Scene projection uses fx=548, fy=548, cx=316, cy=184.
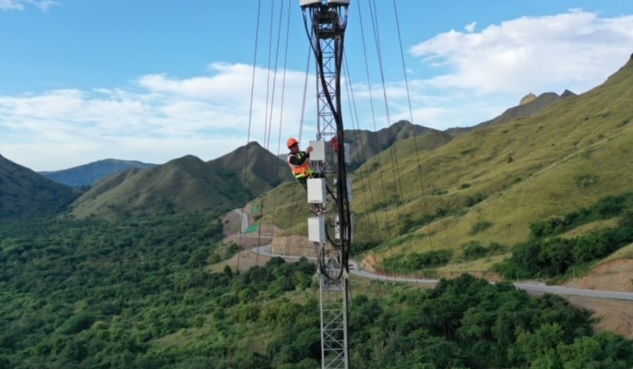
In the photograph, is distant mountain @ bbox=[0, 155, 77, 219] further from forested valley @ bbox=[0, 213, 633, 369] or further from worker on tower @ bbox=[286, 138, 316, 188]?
worker on tower @ bbox=[286, 138, 316, 188]

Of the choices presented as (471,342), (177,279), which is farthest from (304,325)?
(177,279)

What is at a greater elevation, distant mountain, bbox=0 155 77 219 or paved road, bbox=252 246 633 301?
distant mountain, bbox=0 155 77 219

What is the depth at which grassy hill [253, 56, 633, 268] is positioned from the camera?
52.6 m

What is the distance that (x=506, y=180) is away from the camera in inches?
2778

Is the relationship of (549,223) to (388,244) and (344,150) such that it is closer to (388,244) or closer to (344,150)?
(388,244)

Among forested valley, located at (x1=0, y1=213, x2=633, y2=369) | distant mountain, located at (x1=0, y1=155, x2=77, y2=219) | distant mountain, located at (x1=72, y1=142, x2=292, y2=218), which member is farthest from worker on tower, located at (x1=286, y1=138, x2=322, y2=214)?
distant mountain, located at (x1=0, y1=155, x2=77, y2=219)

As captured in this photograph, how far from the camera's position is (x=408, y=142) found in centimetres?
17000

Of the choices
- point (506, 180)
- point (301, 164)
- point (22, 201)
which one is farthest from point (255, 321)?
point (22, 201)

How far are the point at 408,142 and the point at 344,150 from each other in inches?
6236

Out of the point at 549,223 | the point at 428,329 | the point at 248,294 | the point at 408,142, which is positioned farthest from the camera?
the point at 408,142

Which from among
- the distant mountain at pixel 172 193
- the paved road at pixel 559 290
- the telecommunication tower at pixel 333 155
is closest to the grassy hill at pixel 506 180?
the paved road at pixel 559 290

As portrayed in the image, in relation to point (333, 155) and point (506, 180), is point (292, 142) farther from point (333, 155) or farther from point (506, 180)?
point (506, 180)

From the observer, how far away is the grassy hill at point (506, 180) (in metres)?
52.6

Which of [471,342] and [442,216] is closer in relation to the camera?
[471,342]
